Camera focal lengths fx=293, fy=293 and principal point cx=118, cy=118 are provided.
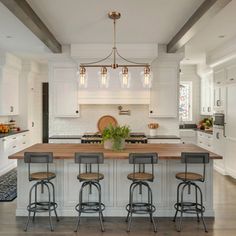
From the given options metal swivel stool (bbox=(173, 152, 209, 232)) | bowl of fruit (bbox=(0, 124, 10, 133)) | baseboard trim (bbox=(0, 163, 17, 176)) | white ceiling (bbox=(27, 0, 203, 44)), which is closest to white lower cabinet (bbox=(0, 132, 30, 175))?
baseboard trim (bbox=(0, 163, 17, 176))

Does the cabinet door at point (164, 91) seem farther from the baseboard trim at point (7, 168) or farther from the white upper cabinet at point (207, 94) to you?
the baseboard trim at point (7, 168)

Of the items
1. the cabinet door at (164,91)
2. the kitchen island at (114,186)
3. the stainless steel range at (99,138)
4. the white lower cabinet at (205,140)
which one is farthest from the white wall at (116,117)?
the kitchen island at (114,186)

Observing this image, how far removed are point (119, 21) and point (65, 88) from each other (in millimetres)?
2251

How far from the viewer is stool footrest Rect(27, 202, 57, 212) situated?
12.5 feet

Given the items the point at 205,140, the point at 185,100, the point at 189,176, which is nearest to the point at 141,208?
the point at 189,176

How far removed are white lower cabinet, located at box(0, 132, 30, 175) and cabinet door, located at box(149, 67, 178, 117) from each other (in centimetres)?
342

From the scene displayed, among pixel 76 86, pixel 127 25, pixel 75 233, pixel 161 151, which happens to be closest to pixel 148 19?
pixel 127 25

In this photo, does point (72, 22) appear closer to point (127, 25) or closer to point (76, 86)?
point (127, 25)

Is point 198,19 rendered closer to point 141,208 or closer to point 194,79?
point 141,208

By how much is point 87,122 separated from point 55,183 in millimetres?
2664

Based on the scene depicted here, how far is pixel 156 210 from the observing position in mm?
4125

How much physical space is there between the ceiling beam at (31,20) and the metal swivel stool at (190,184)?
2680mm

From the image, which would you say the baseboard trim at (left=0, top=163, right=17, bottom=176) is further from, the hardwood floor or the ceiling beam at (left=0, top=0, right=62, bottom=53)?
the ceiling beam at (left=0, top=0, right=62, bottom=53)

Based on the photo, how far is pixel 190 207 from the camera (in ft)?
13.6
